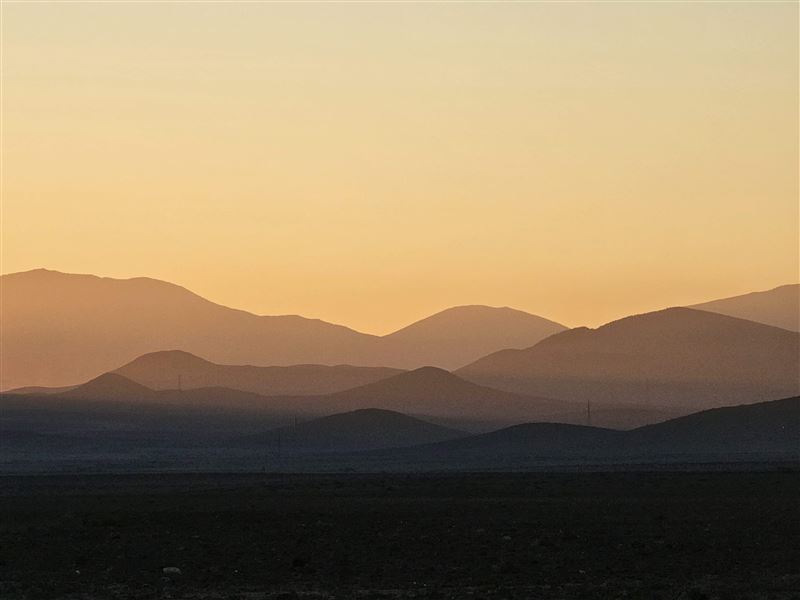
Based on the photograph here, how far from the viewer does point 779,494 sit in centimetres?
5881

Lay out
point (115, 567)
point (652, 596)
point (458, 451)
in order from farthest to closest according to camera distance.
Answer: point (458, 451) → point (115, 567) → point (652, 596)

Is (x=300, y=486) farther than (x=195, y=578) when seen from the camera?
Yes

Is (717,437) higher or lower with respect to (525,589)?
higher

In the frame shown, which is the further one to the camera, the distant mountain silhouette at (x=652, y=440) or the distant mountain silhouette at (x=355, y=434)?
the distant mountain silhouette at (x=355, y=434)

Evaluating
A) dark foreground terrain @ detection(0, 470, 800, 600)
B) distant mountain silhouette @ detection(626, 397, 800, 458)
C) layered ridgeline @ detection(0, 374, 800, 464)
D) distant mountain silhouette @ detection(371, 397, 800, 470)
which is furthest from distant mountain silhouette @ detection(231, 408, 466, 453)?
dark foreground terrain @ detection(0, 470, 800, 600)

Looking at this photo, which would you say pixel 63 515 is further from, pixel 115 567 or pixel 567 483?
pixel 567 483

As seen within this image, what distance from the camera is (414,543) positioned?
4050 centimetres

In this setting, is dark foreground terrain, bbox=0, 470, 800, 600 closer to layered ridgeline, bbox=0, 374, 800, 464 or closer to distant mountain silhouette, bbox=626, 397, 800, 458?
layered ridgeline, bbox=0, 374, 800, 464

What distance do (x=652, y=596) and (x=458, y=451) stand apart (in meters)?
118

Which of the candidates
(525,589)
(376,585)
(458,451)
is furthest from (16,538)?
(458,451)

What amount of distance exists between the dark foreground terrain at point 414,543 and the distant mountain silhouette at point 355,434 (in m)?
115

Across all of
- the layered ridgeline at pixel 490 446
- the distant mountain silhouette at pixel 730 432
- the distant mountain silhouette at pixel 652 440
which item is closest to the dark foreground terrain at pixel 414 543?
Result: the layered ridgeline at pixel 490 446

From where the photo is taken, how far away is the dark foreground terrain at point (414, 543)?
33344 mm

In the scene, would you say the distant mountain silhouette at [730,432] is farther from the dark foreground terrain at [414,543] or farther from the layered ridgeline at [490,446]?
the dark foreground terrain at [414,543]
